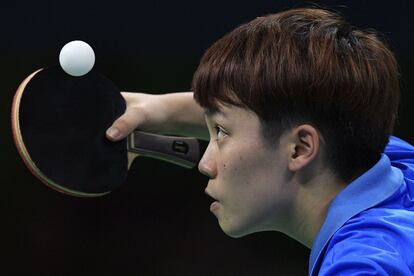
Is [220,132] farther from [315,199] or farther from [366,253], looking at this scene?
[366,253]

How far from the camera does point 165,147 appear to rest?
1978mm

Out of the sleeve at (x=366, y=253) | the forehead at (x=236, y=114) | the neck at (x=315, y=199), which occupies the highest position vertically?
the forehead at (x=236, y=114)

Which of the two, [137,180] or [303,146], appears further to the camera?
[137,180]

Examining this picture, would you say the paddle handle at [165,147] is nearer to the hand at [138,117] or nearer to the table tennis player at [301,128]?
the hand at [138,117]

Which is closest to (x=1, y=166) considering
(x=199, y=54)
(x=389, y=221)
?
(x=199, y=54)

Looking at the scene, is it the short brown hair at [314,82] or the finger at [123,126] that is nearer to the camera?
the short brown hair at [314,82]

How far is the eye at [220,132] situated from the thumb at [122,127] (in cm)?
35

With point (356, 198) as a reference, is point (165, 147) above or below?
below

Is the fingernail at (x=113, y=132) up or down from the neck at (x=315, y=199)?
up

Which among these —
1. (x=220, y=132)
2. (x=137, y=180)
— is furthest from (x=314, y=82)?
(x=137, y=180)

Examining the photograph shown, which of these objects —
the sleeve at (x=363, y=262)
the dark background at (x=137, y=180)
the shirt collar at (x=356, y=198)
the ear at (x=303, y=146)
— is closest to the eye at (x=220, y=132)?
the ear at (x=303, y=146)

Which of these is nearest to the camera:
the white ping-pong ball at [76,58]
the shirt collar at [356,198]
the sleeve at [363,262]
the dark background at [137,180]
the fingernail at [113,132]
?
the sleeve at [363,262]

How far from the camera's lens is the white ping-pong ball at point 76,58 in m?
1.70

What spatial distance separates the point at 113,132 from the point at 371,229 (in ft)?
2.24
